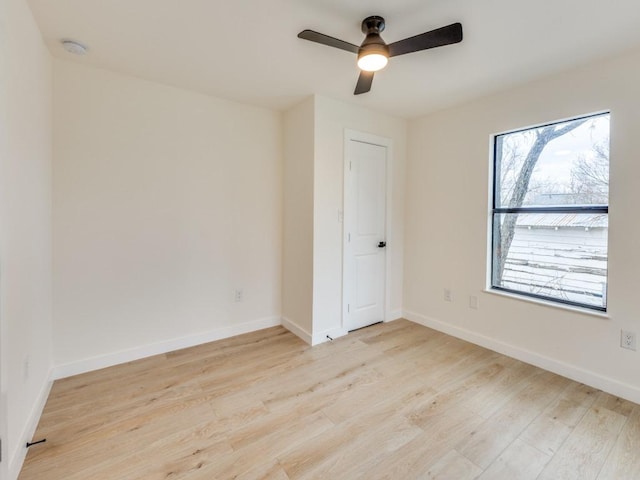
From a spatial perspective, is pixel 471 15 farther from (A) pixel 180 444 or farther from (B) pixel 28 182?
(A) pixel 180 444

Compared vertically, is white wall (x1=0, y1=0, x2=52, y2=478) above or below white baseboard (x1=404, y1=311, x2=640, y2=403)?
above

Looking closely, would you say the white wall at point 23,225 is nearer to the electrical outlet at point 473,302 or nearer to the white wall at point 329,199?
the white wall at point 329,199

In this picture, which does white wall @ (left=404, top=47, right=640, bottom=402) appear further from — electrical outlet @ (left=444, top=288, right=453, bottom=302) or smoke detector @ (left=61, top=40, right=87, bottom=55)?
smoke detector @ (left=61, top=40, right=87, bottom=55)

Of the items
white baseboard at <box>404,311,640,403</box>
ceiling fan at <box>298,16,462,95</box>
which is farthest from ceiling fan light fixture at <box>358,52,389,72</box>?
white baseboard at <box>404,311,640,403</box>

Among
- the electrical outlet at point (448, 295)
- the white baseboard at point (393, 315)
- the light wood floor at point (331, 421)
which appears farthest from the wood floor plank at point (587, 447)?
the white baseboard at point (393, 315)

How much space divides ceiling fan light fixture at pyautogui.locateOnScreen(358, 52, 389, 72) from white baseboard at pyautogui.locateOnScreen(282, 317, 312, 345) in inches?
90.5

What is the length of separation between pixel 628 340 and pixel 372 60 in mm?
2543

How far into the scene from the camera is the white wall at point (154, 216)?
230cm

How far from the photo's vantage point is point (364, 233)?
10.8ft

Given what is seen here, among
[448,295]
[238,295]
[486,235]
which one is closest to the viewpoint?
[486,235]

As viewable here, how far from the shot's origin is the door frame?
3.06 metres

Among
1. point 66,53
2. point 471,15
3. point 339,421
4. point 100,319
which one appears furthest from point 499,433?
point 66,53

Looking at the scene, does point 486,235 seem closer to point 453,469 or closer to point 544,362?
point 544,362

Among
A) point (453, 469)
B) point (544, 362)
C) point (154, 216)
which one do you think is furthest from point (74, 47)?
point (544, 362)
